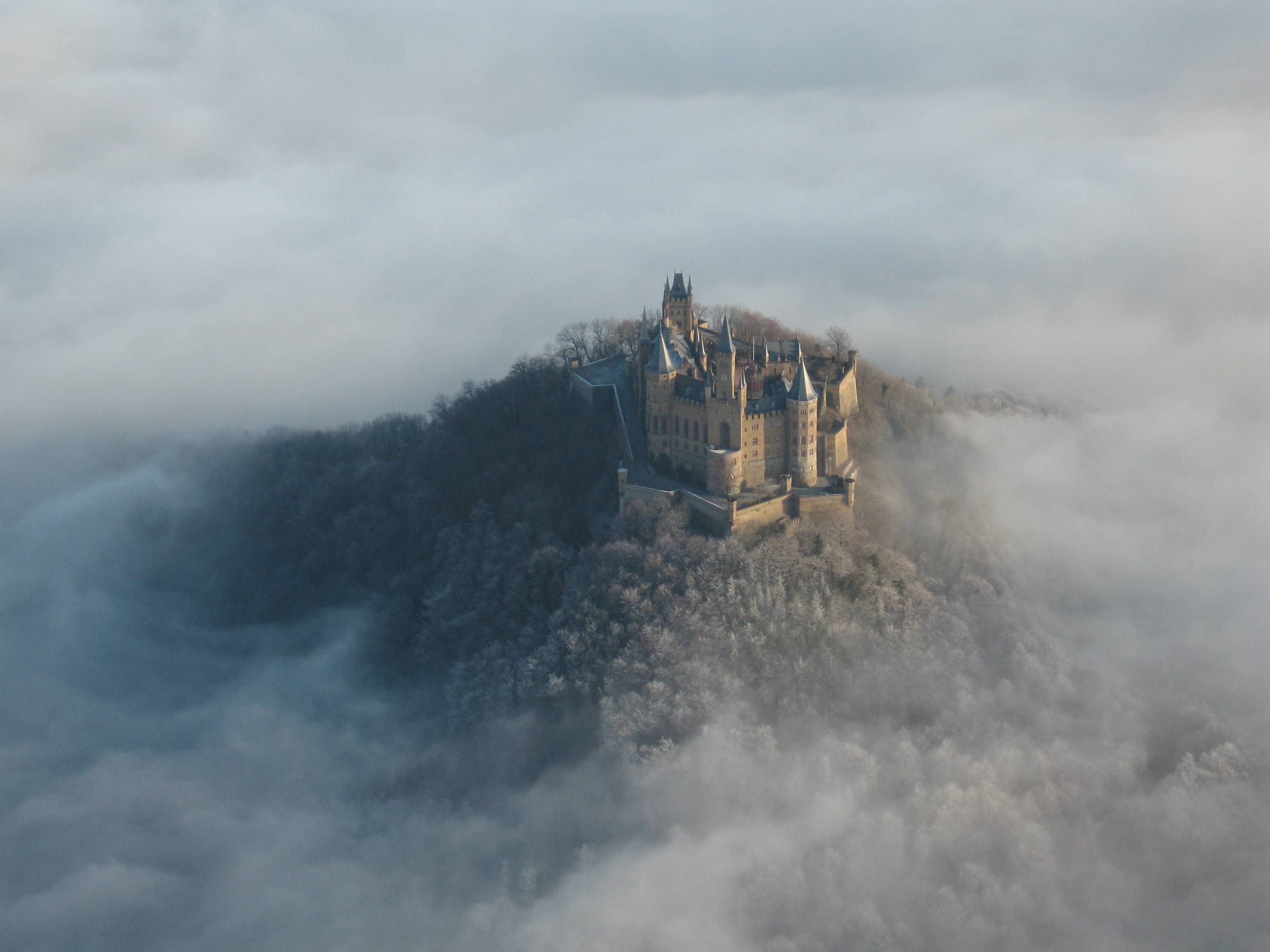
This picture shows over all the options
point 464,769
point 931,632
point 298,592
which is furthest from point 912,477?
point 298,592

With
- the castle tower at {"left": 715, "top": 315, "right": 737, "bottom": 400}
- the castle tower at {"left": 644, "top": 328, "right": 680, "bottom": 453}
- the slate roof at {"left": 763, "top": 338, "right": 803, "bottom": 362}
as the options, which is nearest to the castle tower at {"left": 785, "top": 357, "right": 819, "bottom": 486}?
the slate roof at {"left": 763, "top": 338, "right": 803, "bottom": 362}

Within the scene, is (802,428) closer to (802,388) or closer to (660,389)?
(802,388)

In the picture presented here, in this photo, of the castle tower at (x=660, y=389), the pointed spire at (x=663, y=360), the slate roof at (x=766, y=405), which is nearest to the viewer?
the slate roof at (x=766, y=405)

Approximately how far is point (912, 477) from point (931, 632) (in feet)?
55.9

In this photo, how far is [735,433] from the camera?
76875mm

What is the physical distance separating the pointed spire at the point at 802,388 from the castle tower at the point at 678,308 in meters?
17.9

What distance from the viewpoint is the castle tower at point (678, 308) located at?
9444cm

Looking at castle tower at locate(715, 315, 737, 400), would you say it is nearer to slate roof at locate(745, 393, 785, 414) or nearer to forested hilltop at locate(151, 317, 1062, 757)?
slate roof at locate(745, 393, 785, 414)

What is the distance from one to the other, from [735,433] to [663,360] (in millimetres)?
8064

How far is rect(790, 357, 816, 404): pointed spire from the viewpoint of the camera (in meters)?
77.9

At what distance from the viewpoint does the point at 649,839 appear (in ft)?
244

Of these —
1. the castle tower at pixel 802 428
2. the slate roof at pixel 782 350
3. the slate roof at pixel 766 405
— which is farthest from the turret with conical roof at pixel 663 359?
the castle tower at pixel 802 428

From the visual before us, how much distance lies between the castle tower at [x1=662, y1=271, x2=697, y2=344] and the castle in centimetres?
758

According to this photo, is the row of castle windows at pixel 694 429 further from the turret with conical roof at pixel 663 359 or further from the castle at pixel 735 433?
the turret with conical roof at pixel 663 359
